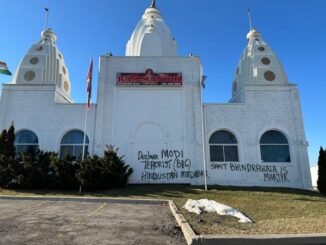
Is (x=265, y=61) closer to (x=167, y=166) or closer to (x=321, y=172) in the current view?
(x=321, y=172)

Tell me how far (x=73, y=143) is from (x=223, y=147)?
12.3 m

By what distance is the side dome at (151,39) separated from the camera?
27.6 m

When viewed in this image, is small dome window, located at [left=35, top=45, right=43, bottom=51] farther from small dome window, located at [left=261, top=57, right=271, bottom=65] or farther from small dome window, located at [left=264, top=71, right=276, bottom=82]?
small dome window, located at [left=264, top=71, right=276, bottom=82]

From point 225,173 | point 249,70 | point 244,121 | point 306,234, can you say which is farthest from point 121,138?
point 306,234

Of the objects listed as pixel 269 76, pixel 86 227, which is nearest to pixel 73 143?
pixel 86 227

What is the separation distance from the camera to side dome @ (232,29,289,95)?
25297 millimetres

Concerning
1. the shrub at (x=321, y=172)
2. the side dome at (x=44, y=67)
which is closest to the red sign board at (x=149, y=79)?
the side dome at (x=44, y=67)

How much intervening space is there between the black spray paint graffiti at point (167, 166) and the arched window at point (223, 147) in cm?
196

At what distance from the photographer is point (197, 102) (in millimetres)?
24125

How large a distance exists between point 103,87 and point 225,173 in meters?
12.4

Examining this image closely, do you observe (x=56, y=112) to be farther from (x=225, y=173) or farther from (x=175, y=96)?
(x=225, y=173)

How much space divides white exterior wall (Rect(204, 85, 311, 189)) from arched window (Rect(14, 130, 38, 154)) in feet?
46.0

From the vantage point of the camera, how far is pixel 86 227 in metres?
8.02

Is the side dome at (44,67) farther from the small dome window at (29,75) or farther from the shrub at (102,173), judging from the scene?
the shrub at (102,173)
